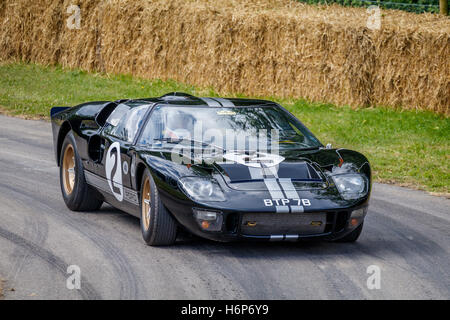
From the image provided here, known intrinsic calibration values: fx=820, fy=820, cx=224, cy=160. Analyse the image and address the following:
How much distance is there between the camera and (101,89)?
21281 millimetres

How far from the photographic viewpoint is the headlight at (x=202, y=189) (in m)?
6.61

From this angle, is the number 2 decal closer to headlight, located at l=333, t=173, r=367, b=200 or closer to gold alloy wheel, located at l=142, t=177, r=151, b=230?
gold alloy wheel, located at l=142, t=177, r=151, b=230

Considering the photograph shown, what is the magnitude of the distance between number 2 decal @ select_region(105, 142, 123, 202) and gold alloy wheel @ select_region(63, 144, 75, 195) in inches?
46.3

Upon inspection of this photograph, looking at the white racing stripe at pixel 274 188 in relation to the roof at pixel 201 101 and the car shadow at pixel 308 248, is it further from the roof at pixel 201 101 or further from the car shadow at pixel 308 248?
the roof at pixel 201 101

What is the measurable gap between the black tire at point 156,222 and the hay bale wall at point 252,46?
423 inches

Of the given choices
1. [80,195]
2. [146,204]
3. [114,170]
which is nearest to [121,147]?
[114,170]

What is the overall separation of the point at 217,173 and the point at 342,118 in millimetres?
10125

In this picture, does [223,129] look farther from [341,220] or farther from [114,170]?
[341,220]

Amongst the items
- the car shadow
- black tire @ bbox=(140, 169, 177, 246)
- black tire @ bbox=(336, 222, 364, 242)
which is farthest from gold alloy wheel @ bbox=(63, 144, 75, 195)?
black tire @ bbox=(336, 222, 364, 242)

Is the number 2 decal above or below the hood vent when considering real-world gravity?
below

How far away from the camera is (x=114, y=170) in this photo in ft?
26.1

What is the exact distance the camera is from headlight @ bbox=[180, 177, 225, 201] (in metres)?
6.61

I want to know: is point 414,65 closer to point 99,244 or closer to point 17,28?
point 99,244
